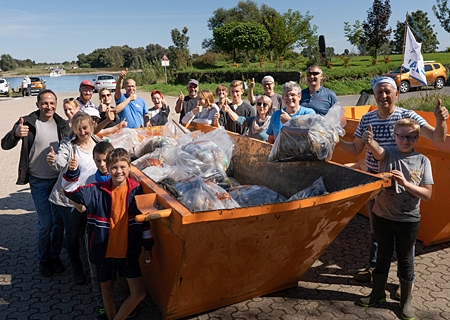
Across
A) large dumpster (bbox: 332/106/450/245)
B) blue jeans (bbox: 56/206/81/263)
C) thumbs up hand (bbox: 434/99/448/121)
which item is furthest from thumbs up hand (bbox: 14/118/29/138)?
thumbs up hand (bbox: 434/99/448/121)

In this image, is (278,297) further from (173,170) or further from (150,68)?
(150,68)

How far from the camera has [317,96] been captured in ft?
A: 15.6

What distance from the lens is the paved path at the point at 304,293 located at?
122 inches

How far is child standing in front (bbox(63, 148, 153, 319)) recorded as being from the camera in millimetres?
2691

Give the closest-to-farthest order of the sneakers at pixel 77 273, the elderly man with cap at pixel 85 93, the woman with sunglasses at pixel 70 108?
1. the sneakers at pixel 77 273
2. the woman with sunglasses at pixel 70 108
3. the elderly man with cap at pixel 85 93

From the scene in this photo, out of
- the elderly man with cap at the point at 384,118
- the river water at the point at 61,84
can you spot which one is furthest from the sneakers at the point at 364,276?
the river water at the point at 61,84

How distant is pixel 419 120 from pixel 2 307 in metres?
3.80

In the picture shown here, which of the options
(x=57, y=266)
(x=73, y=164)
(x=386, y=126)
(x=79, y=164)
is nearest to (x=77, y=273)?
(x=57, y=266)

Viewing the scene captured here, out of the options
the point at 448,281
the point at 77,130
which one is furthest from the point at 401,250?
the point at 77,130

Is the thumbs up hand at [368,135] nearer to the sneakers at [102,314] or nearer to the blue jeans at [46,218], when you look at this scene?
the sneakers at [102,314]

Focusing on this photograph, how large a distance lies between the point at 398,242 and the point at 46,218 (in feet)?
10.4

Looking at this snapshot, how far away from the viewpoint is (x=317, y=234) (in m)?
2.86

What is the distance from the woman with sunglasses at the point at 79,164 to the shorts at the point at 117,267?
83cm

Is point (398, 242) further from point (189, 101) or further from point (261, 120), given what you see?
point (189, 101)
